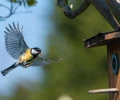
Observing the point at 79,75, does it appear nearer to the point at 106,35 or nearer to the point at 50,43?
the point at 50,43

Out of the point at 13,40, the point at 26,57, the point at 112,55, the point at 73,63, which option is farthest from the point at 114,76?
the point at 73,63

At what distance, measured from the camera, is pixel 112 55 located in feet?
13.1

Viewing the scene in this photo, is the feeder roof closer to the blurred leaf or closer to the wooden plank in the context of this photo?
the wooden plank

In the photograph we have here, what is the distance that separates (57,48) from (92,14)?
1.23m

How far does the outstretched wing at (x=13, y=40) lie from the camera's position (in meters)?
4.05

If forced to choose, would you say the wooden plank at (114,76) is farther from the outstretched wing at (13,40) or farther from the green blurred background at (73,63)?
the green blurred background at (73,63)

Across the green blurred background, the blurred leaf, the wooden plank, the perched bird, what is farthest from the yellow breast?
the green blurred background

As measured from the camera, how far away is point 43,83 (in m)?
15.2

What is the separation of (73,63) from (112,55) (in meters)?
11.5

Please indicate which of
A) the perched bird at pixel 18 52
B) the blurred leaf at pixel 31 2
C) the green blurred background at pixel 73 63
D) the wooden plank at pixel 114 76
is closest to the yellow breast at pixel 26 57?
the perched bird at pixel 18 52

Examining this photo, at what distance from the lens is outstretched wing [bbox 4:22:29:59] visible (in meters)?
4.05

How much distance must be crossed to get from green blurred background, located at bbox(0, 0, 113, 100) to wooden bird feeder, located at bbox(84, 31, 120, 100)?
10.5m

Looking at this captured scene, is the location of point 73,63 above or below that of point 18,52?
below

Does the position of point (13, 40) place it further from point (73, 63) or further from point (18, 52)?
point (73, 63)
